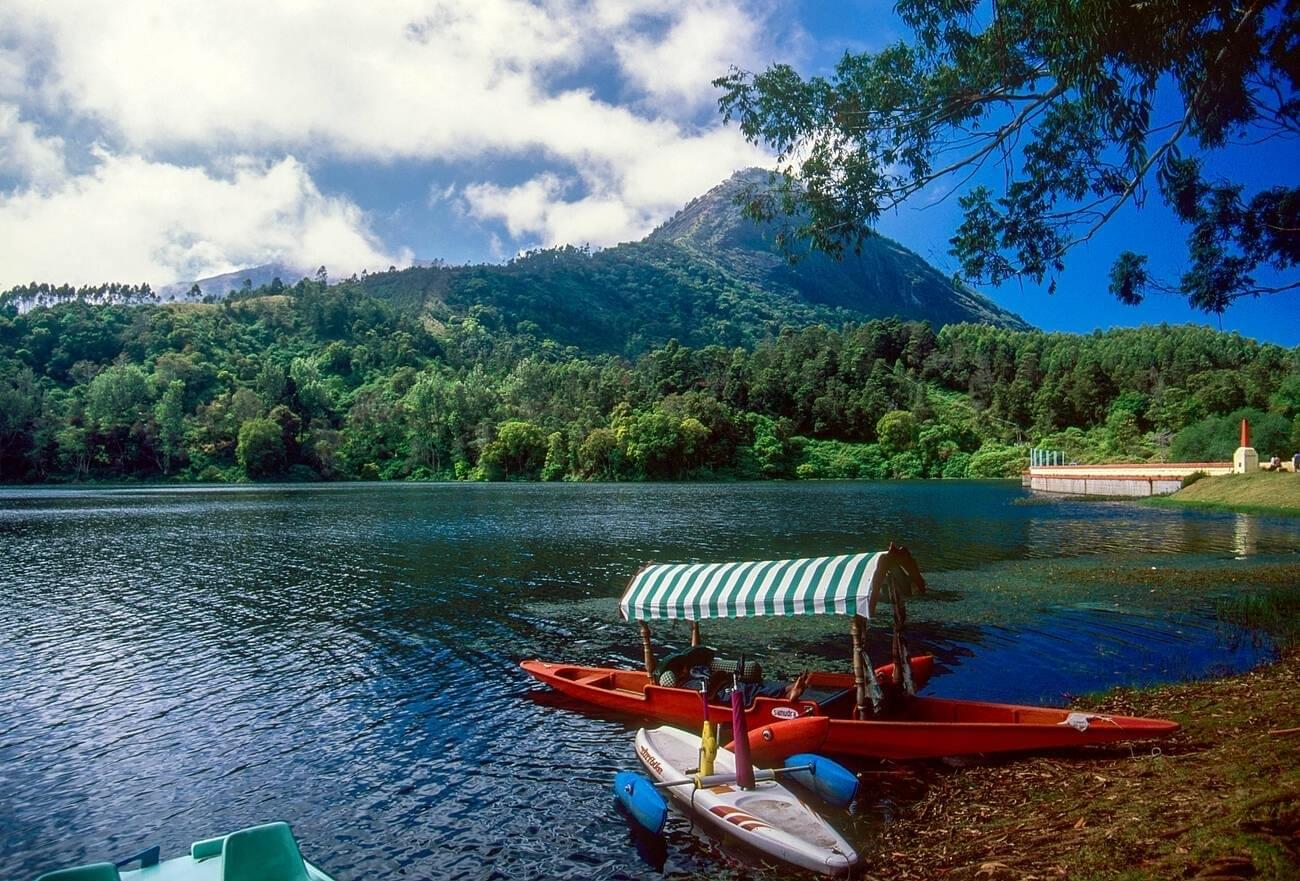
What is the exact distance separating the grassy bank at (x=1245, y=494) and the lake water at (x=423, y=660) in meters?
9.15

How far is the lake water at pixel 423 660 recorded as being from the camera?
12.4m

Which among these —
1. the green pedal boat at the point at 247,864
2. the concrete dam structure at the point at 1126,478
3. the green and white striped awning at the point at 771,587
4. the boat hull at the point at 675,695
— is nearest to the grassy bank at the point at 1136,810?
the boat hull at the point at 675,695

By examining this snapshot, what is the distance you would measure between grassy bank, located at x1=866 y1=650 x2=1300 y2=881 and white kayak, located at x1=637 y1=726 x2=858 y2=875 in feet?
2.02

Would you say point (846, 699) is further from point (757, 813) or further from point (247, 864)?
point (247, 864)

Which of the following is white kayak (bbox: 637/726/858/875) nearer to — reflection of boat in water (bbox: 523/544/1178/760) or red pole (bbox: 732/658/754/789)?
red pole (bbox: 732/658/754/789)

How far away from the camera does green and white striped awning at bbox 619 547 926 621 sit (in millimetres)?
14602

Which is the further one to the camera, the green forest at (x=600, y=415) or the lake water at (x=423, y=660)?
the green forest at (x=600, y=415)

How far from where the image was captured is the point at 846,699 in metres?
15.5

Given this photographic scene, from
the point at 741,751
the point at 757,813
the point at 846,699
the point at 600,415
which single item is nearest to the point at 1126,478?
the point at 846,699

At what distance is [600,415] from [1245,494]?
12481 centimetres

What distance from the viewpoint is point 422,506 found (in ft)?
281

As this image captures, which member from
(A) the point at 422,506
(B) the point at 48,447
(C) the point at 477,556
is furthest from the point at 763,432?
(B) the point at 48,447

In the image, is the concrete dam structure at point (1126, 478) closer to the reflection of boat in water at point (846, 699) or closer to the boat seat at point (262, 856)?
the reflection of boat in water at point (846, 699)

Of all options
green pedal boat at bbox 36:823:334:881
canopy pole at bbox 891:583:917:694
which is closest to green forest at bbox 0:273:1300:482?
canopy pole at bbox 891:583:917:694
